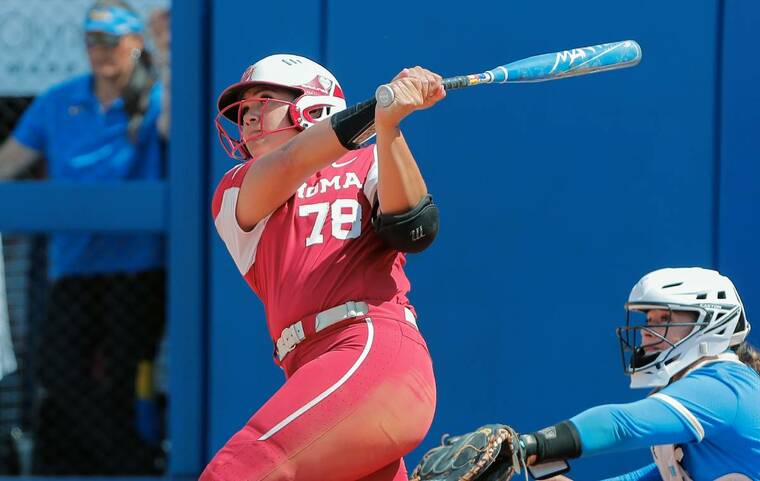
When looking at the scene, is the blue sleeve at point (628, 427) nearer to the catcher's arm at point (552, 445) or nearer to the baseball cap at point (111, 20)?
the catcher's arm at point (552, 445)

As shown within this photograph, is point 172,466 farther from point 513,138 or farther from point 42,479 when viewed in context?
point 513,138

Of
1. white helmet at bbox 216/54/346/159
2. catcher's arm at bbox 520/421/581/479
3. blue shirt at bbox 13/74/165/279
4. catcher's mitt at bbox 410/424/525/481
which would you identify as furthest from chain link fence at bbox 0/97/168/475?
catcher's arm at bbox 520/421/581/479

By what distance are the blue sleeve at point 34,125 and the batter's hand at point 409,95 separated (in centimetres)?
241

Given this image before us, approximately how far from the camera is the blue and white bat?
3.20 metres

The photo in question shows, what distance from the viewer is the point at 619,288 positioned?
4.37 metres

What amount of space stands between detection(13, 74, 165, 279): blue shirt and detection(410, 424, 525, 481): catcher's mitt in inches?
83.1

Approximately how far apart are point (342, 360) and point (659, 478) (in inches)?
46.4

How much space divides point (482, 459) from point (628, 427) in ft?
1.21

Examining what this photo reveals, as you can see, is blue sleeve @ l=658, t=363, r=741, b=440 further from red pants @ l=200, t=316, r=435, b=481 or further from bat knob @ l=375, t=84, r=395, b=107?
bat knob @ l=375, t=84, r=395, b=107

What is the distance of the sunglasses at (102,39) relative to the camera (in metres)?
4.77

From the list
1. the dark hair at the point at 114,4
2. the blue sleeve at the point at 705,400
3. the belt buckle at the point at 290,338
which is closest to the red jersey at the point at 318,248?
the belt buckle at the point at 290,338

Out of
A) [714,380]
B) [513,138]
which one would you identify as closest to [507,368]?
[513,138]

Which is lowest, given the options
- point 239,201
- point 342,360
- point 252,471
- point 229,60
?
point 252,471

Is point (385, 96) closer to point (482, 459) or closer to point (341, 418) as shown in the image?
point (341, 418)
